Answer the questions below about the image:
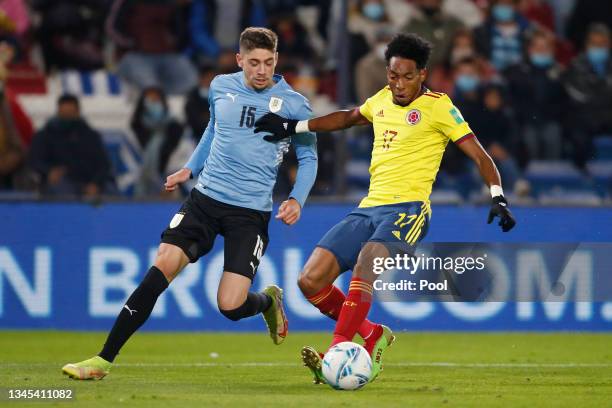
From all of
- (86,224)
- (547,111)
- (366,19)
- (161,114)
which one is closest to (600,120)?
(547,111)

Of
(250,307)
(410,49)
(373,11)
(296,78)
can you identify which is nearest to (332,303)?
(250,307)

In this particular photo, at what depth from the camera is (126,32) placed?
14352mm

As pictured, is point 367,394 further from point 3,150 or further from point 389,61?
point 3,150

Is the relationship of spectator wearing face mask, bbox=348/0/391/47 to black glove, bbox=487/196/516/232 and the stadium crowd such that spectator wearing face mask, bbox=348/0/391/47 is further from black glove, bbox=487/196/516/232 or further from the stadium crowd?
black glove, bbox=487/196/516/232

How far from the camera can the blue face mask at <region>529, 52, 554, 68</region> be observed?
14.2m

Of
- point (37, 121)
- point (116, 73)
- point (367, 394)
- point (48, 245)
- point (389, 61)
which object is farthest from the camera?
point (116, 73)

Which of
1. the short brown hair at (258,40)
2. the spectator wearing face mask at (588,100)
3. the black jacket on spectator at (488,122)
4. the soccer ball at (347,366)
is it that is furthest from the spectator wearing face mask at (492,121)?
the soccer ball at (347,366)

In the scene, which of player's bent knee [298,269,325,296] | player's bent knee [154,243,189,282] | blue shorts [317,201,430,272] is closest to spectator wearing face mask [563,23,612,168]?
blue shorts [317,201,430,272]

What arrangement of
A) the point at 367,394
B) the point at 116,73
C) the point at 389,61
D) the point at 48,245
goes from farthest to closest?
the point at 116,73 < the point at 48,245 < the point at 389,61 < the point at 367,394

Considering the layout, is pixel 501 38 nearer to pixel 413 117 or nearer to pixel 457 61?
pixel 457 61

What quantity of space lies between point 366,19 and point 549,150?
2.61 meters

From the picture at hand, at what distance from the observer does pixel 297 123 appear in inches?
318

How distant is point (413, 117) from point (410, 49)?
0.41 metres
